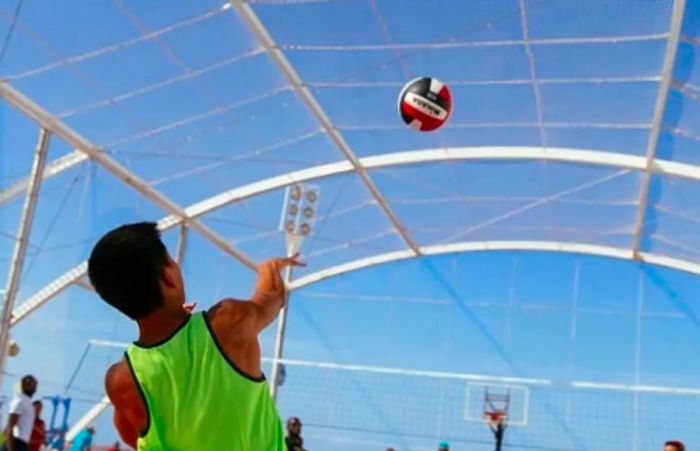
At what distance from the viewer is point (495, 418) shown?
1877cm

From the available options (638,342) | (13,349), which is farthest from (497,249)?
(13,349)

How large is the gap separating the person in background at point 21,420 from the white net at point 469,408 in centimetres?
903

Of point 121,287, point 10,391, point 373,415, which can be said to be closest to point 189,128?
point 10,391

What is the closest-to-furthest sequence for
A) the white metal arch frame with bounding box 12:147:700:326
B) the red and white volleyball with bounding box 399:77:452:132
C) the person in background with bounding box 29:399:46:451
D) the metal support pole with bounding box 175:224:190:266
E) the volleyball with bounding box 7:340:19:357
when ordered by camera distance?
the person in background with bounding box 29:399:46:451
the red and white volleyball with bounding box 399:77:452:132
the volleyball with bounding box 7:340:19:357
the white metal arch frame with bounding box 12:147:700:326
the metal support pole with bounding box 175:224:190:266

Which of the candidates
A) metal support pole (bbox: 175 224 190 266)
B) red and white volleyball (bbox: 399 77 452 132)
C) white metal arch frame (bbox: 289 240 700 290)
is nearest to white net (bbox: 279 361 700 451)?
white metal arch frame (bbox: 289 240 700 290)

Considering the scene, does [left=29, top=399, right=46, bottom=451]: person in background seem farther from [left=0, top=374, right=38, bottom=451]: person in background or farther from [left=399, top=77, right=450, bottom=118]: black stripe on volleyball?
[left=399, top=77, right=450, bottom=118]: black stripe on volleyball

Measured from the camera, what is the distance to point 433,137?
16312mm

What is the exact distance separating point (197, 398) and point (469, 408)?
57.8 ft

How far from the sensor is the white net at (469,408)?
18.4 metres

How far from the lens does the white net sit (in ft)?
60.3

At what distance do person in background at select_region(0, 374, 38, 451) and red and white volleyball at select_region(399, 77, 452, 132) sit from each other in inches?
190

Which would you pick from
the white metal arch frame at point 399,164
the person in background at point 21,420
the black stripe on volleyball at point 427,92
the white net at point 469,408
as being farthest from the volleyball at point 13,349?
the black stripe on volleyball at point 427,92

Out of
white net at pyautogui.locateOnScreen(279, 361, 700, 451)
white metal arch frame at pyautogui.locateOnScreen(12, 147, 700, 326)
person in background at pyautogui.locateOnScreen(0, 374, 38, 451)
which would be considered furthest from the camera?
white net at pyautogui.locateOnScreen(279, 361, 700, 451)

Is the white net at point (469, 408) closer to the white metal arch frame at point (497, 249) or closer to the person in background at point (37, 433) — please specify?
the white metal arch frame at point (497, 249)
